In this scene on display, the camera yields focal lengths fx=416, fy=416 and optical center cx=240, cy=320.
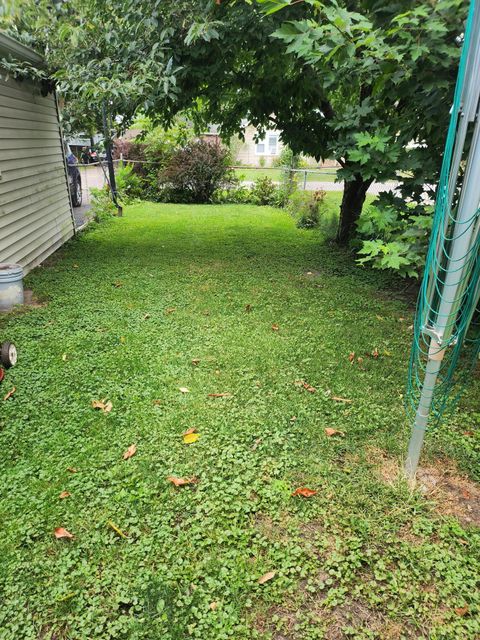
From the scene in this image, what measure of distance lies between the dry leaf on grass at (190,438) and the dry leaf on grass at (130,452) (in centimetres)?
31

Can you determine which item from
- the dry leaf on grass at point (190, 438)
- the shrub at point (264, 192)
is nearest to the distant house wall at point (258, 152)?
the shrub at point (264, 192)

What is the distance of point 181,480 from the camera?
236 cm

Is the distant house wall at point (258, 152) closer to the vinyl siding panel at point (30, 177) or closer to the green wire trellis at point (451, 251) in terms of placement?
the vinyl siding panel at point (30, 177)

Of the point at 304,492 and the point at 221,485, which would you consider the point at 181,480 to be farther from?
the point at 304,492

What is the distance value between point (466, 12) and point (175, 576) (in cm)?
289

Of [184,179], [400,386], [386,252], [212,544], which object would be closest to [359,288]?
[400,386]

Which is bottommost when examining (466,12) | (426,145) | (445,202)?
(445,202)

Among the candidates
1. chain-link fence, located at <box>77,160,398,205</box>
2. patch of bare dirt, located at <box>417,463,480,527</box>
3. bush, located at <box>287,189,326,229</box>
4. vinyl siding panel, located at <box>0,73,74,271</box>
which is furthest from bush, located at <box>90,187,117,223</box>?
→ patch of bare dirt, located at <box>417,463,480,527</box>

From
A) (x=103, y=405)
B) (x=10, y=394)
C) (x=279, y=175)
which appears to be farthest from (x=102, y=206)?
(x=103, y=405)

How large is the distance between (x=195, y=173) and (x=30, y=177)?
7.25m

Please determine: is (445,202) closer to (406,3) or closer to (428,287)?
(428,287)

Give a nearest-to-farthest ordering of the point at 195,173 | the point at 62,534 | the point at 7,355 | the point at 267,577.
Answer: the point at 267,577
the point at 62,534
the point at 7,355
the point at 195,173

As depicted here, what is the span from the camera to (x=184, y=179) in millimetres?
12953

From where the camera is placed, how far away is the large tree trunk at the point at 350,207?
724 centimetres
